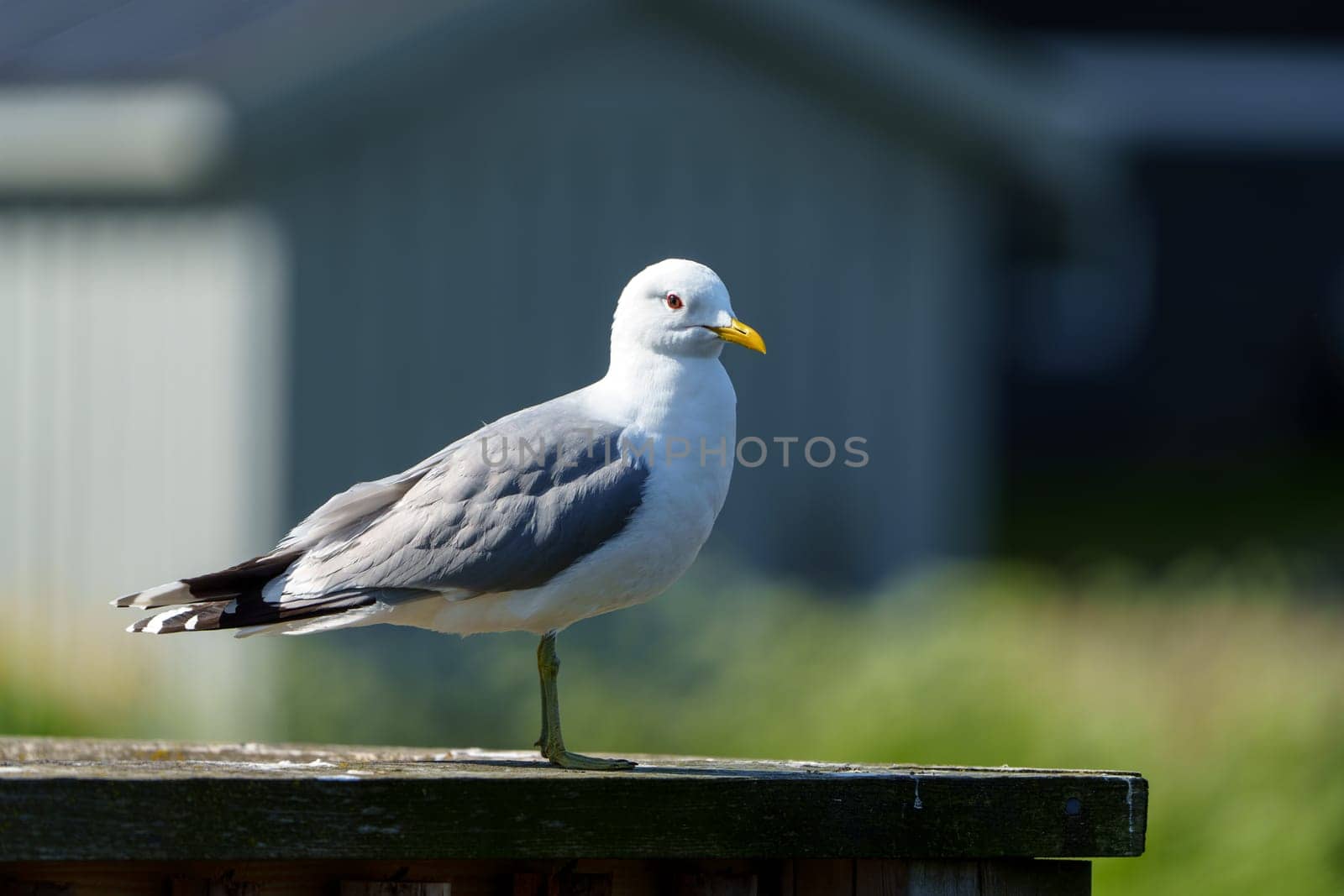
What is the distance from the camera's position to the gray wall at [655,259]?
8.53 m

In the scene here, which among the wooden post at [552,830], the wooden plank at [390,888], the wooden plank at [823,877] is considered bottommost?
the wooden plank at [823,877]

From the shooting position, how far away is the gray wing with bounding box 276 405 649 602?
3.43 meters

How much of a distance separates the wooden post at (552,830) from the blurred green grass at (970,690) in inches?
116

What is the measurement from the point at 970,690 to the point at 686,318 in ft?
10.8

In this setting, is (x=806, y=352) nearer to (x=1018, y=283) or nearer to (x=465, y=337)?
(x=465, y=337)

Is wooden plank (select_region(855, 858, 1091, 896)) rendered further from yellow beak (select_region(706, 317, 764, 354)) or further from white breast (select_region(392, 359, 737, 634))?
yellow beak (select_region(706, 317, 764, 354))

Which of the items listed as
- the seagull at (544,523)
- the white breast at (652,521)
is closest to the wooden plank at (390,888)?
the seagull at (544,523)

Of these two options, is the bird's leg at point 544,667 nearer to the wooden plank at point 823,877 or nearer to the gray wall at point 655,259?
the wooden plank at point 823,877

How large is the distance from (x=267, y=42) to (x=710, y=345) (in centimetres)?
512

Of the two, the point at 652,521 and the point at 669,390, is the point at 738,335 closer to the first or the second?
the point at 669,390

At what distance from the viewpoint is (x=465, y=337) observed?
8664mm

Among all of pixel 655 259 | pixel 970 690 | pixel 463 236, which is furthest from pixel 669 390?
pixel 655 259

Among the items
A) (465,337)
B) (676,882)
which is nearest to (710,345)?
(676,882)

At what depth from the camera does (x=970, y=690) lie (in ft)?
21.6
